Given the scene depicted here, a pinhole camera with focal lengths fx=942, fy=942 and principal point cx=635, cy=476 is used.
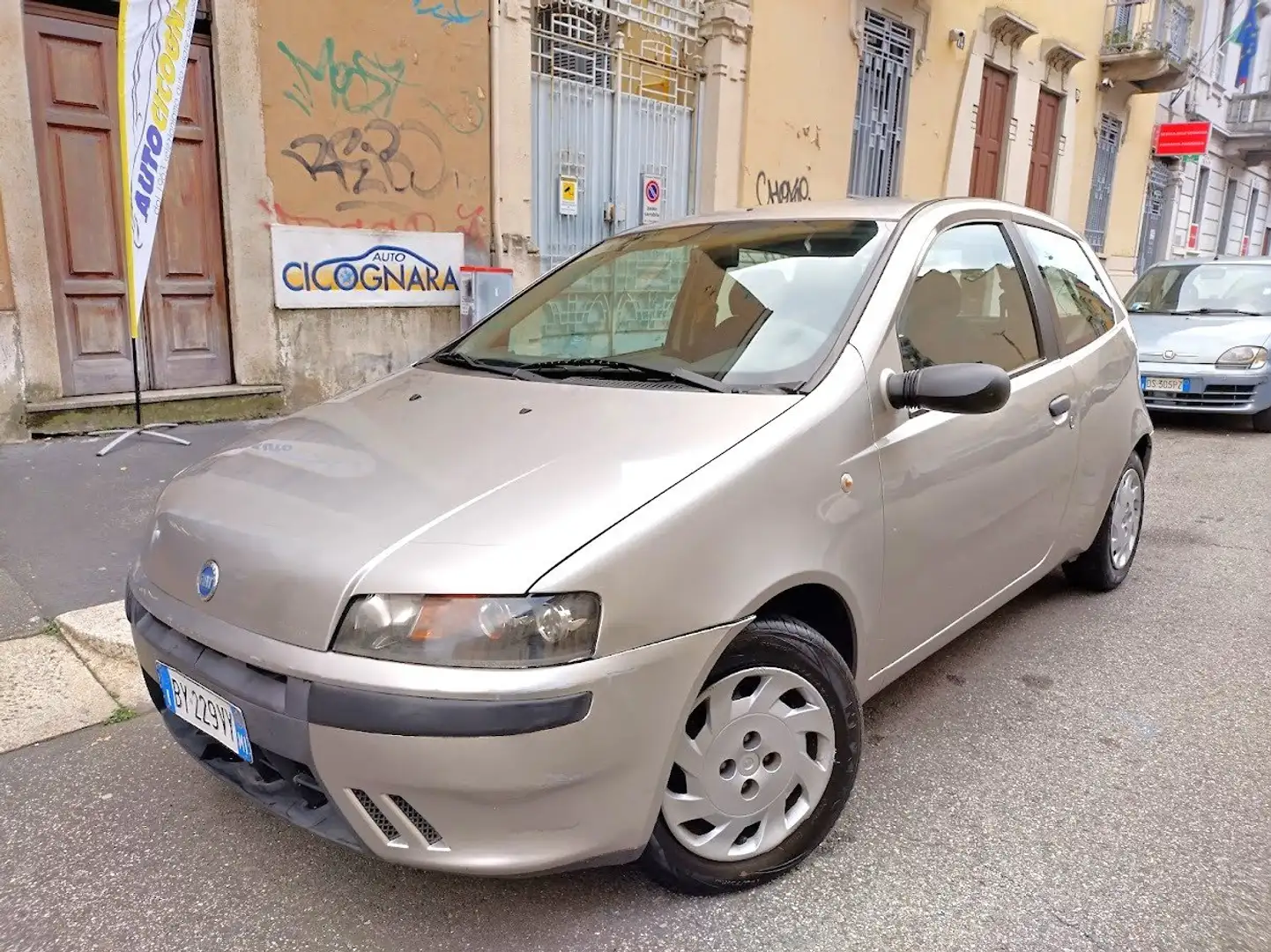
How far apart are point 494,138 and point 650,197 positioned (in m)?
2.25

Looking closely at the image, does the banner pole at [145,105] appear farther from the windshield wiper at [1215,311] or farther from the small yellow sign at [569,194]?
the windshield wiper at [1215,311]

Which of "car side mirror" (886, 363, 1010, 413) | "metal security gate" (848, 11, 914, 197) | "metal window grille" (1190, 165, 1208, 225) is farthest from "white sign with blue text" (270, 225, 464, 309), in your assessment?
"metal window grille" (1190, 165, 1208, 225)

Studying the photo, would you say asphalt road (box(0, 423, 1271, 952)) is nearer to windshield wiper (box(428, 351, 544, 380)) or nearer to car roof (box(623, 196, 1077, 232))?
windshield wiper (box(428, 351, 544, 380))

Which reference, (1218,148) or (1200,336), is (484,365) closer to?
(1200,336)

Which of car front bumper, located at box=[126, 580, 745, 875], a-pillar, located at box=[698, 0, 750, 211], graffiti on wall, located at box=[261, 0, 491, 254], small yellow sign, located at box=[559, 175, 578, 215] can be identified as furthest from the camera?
a-pillar, located at box=[698, 0, 750, 211]

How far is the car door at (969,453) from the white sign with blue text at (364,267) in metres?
5.13

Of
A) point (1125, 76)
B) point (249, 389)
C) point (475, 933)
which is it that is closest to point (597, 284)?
point (475, 933)

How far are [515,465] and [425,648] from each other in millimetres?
510

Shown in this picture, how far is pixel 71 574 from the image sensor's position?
13.4 feet

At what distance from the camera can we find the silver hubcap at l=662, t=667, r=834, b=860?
209cm

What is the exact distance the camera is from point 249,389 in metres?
6.72

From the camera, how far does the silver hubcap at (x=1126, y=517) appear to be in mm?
4199

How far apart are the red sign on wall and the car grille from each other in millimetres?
14049

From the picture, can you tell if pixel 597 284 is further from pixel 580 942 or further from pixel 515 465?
pixel 580 942
